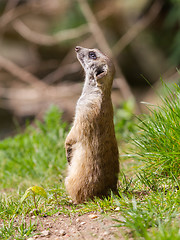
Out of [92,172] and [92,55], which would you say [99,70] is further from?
[92,172]

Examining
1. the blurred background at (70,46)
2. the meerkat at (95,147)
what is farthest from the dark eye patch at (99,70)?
the blurred background at (70,46)

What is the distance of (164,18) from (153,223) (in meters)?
7.95

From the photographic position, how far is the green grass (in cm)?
228

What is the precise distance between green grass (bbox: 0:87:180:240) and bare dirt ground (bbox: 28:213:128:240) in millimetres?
44

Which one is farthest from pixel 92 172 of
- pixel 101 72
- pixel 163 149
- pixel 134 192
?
pixel 101 72

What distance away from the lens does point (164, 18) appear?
9289 millimetres

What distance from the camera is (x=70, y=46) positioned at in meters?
11.0

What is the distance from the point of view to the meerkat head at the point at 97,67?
2986 millimetres

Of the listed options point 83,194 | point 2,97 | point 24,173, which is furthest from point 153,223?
point 2,97

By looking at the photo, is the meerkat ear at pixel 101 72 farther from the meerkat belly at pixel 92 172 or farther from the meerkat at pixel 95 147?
the meerkat belly at pixel 92 172

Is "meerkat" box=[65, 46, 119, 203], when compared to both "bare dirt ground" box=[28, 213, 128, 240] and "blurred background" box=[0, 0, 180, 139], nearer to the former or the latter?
"bare dirt ground" box=[28, 213, 128, 240]

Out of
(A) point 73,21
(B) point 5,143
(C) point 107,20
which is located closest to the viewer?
(B) point 5,143

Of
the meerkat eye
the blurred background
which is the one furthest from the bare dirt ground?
the blurred background

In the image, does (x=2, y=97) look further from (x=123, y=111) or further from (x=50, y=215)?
(x=50, y=215)
